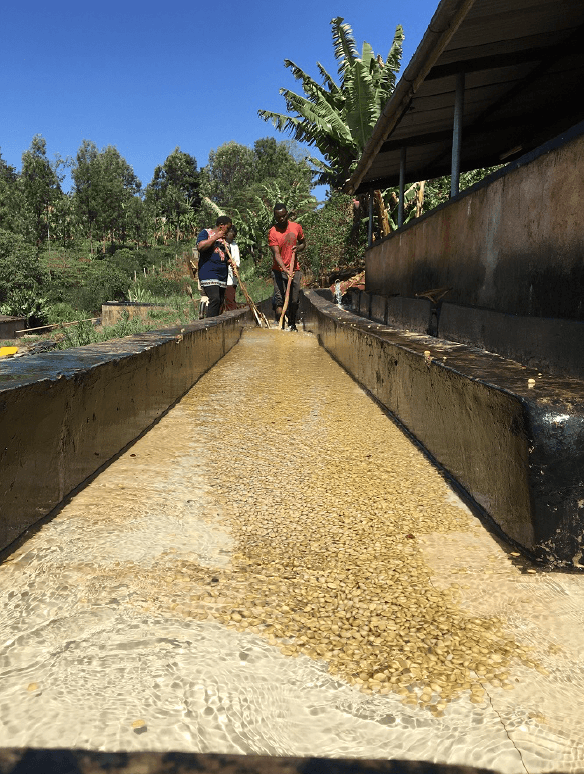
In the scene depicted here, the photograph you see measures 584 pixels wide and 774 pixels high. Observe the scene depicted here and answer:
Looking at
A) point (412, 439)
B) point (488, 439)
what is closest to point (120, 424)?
point (412, 439)

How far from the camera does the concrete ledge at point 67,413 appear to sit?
1.83 metres

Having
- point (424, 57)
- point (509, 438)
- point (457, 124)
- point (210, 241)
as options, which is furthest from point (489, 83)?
point (509, 438)

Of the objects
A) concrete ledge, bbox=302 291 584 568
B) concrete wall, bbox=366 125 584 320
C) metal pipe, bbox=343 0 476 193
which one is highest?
metal pipe, bbox=343 0 476 193

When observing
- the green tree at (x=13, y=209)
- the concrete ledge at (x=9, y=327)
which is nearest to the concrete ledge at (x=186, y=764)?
the concrete ledge at (x=9, y=327)

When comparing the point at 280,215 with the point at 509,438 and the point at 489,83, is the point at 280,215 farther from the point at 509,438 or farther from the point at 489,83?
the point at 509,438

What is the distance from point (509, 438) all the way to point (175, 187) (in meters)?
68.4

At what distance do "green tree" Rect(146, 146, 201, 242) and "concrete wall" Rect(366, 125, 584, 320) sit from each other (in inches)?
2083

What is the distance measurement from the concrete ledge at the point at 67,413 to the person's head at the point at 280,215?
18.8 feet

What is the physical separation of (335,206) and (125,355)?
1898 cm

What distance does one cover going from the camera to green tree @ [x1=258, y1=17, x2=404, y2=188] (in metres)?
13.0

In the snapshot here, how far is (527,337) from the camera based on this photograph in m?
2.98

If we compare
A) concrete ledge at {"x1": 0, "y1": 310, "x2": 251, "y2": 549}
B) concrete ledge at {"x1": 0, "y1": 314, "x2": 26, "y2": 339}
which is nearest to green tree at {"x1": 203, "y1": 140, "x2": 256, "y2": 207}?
concrete ledge at {"x1": 0, "y1": 314, "x2": 26, "y2": 339}

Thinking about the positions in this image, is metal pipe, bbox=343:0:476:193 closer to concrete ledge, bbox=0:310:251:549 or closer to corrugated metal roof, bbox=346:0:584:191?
corrugated metal roof, bbox=346:0:584:191

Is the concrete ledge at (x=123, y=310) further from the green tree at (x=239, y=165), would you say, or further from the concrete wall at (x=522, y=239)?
the green tree at (x=239, y=165)
